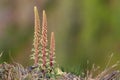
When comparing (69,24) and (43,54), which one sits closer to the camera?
(43,54)

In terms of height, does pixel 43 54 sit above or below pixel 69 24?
below

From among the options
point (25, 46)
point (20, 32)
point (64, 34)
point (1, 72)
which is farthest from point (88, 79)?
point (20, 32)

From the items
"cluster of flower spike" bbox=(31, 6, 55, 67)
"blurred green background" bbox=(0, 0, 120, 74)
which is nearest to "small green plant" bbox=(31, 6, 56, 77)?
"cluster of flower spike" bbox=(31, 6, 55, 67)

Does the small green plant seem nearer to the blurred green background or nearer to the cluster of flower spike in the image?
the cluster of flower spike

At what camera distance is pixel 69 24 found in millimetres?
13758

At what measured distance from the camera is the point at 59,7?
43.0 feet

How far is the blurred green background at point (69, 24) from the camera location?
12.2 meters

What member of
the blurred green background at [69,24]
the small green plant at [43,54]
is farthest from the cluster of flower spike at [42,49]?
the blurred green background at [69,24]

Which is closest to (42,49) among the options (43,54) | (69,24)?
(43,54)

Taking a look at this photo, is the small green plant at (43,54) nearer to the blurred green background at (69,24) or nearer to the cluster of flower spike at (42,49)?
the cluster of flower spike at (42,49)

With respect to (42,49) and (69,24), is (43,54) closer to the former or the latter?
(42,49)

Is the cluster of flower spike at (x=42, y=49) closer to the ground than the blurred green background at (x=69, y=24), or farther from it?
closer to the ground

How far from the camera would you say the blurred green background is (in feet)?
40.1

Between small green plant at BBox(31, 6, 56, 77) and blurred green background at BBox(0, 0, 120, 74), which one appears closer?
small green plant at BBox(31, 6, 56, 77)
